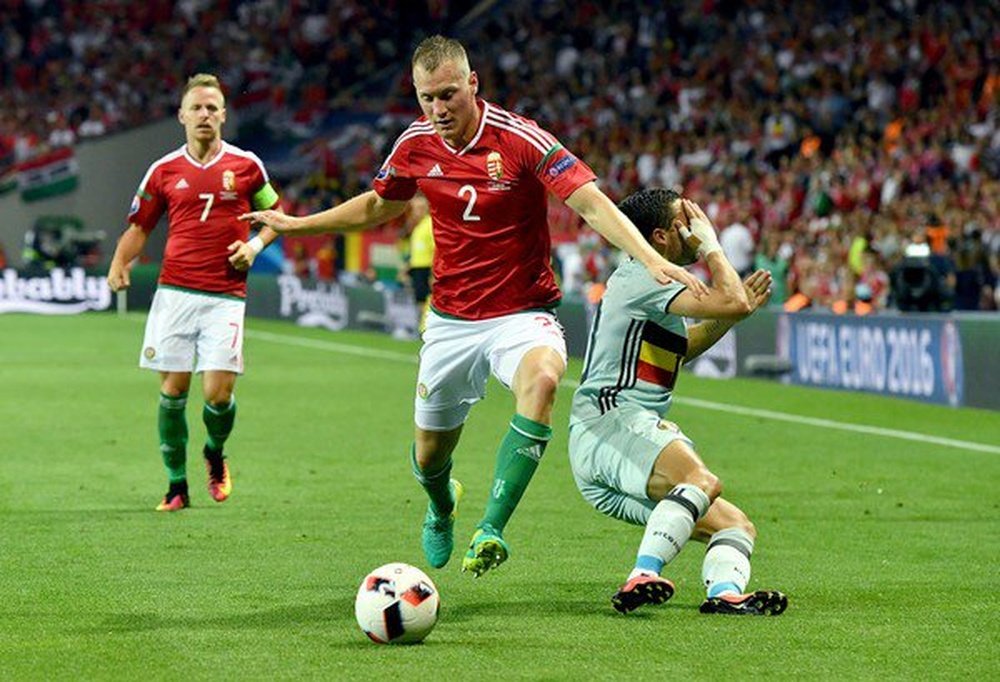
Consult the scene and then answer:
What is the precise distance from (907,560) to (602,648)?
111 inches

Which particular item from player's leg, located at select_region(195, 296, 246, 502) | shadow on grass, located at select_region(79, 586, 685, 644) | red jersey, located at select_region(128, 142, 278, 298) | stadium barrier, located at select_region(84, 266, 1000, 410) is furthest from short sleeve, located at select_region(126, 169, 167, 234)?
stadium barrier, located at select_region(84, 266, 1000, 410)

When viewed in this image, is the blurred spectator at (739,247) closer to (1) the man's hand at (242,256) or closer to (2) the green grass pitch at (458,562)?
(2) the green grass pitch at (458,562)

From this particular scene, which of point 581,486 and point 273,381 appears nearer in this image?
point 581,486

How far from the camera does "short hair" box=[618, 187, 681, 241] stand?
302 inches

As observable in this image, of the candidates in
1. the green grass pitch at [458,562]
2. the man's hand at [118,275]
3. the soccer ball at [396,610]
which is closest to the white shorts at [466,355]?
the green grass pitch at [458,562]

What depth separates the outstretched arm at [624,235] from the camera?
7062mm

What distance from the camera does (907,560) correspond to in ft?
30.1

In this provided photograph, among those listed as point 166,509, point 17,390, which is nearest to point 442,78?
point 166,509

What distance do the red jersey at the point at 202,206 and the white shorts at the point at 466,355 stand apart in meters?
3.06

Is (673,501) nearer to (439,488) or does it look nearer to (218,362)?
(439,488)

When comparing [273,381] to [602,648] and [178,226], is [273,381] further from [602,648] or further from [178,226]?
[602,648]

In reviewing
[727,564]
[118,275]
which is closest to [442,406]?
[727,564]

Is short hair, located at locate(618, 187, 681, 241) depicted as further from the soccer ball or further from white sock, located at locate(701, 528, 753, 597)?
the soccer ball

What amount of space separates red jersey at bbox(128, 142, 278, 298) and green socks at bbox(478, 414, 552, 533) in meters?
3.83
